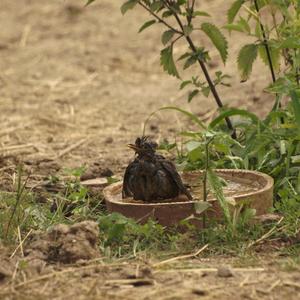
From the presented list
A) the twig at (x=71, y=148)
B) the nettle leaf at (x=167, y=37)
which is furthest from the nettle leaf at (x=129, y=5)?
the twig at (x=71, y=148)

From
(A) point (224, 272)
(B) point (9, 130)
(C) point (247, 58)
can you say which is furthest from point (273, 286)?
(B) point (9, 130)

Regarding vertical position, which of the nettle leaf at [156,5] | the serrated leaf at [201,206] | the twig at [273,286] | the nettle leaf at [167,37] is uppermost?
the nettle leaf at [156,5]

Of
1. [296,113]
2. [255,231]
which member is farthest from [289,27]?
[255,231]

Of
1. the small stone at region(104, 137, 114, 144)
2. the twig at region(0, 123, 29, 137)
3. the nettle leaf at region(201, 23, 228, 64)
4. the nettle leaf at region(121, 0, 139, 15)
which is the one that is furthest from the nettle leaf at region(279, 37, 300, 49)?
the twig at region(0, 123, 29, 137)

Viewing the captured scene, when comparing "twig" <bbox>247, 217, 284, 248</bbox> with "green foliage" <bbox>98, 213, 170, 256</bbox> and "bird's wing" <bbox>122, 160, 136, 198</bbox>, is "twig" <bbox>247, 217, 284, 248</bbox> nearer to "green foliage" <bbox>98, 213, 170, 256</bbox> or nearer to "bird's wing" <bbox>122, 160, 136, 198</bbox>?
"green foliage" <bbox>98, 213, 170, 256</bbox>

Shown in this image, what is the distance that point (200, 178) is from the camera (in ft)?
16.5

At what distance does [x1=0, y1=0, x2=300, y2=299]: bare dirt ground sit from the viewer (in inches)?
150

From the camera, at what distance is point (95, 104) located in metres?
8.70

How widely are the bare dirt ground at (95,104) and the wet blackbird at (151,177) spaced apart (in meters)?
0.61

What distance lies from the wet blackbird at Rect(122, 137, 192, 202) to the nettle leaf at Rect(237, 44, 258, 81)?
0.86 meters

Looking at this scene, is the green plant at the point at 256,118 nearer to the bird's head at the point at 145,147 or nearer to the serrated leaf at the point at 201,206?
the bird's head at the point at 145,147

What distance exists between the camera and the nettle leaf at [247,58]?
534cm

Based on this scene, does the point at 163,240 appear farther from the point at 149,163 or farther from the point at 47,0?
the point at 47,0

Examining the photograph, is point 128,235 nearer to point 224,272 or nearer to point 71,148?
point 224,272
